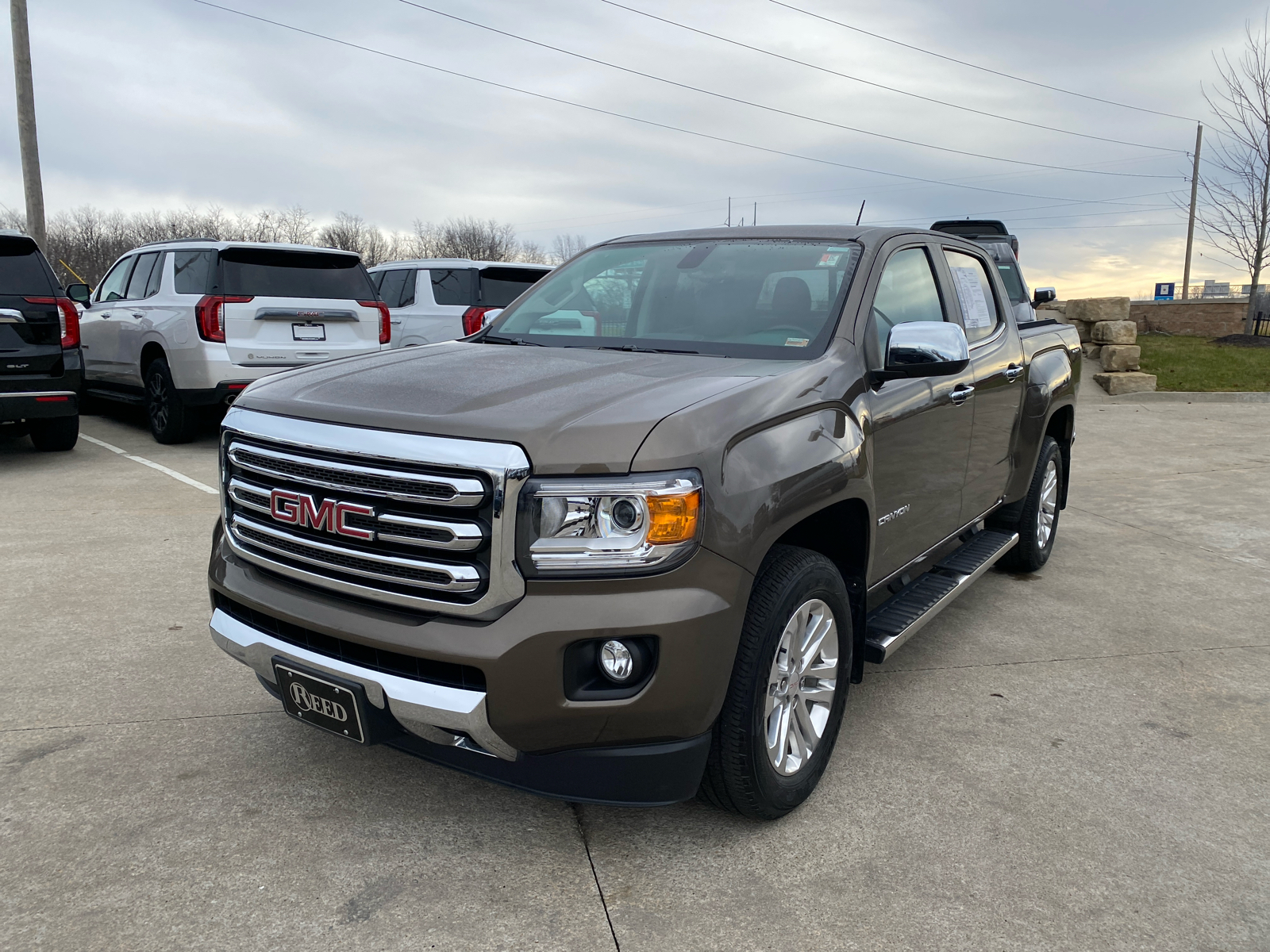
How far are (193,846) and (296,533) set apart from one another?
94 cm

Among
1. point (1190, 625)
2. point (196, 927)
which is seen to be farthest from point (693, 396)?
point (1190, 625)

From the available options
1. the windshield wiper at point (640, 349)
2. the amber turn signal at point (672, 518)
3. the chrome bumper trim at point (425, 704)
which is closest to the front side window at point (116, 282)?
the windshield wiper at point (640, 349)

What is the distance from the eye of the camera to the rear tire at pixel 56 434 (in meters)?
8.61

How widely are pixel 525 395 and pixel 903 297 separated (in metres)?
1.89

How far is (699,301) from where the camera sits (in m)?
3.64

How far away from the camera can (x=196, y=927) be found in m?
2.35

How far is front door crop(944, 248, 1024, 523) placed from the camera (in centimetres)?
431

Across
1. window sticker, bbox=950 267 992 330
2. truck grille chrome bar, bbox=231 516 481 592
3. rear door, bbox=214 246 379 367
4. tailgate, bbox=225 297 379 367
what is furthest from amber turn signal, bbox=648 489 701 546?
rear door, bbox=214 246 379 367

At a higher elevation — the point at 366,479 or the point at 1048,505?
the point at 366,479

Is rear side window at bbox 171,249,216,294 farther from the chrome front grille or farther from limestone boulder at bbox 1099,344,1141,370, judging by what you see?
limestone boulder at bbox 1099,344,1141,370

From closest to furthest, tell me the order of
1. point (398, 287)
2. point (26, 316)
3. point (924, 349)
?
point (924, 349) < point (26, 316) < point (398, 287)

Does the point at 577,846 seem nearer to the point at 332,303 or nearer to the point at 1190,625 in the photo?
the point at 1190,625

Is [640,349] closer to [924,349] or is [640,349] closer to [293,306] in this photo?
[924,349]

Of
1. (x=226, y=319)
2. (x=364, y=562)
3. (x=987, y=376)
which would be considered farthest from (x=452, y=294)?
(x=364, y=562)
